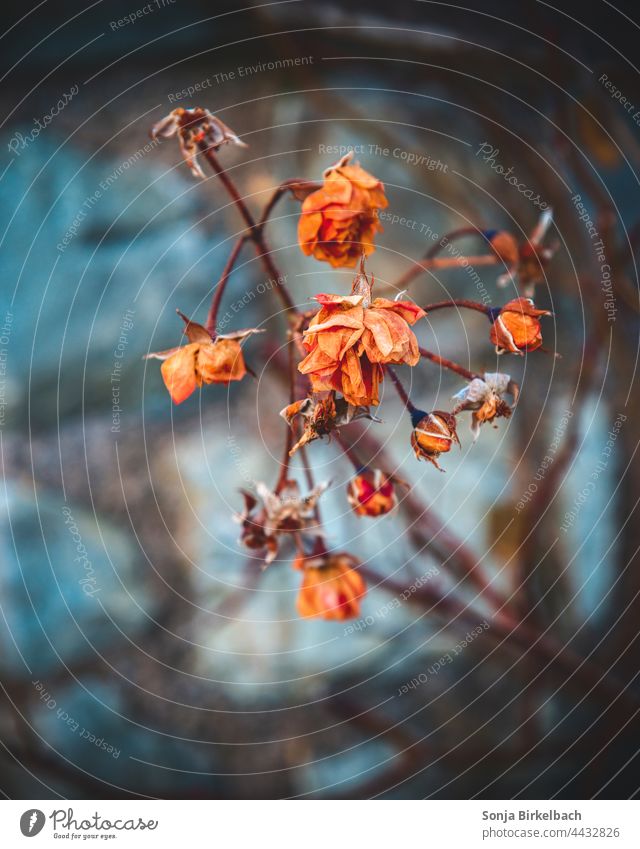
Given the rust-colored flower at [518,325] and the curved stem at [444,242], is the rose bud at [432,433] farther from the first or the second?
the curved stem at [444,242]

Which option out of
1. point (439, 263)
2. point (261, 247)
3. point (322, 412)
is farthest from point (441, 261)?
point (322, 412)

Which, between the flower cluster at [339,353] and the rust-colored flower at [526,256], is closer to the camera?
the flower cluster at [339,353]

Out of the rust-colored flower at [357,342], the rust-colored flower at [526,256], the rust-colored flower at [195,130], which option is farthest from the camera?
the rust-colored flower at [526,256]

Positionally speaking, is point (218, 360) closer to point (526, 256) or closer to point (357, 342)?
point (357, 342)

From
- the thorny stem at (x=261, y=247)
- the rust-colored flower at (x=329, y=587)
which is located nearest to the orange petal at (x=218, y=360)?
the thorny stem at (x=261, y=247)

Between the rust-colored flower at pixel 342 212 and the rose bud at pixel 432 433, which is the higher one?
the rust-colored flower at pixel 342 212

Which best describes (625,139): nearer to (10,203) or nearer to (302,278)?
(302,278)
